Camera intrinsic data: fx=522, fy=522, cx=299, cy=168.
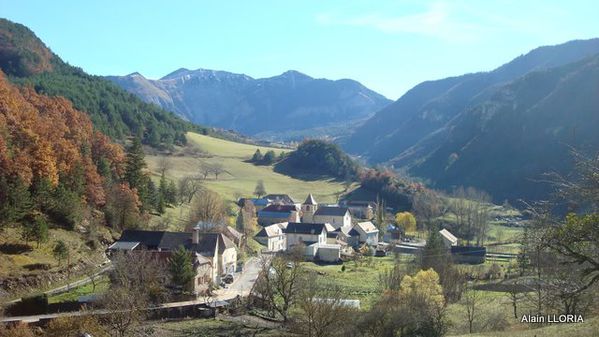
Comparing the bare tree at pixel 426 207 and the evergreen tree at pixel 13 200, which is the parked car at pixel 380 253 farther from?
the evergreen tree at pixel 13 200

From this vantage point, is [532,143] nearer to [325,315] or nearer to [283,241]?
[283,241]

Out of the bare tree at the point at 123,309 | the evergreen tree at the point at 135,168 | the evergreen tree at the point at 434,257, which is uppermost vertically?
the evergreen tree at the point at 135,168

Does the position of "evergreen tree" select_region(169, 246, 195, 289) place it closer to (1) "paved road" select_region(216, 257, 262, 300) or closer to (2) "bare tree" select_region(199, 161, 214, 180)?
(1) "paved road" select_region(216, 257, 262, 300)

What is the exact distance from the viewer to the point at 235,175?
140 metres

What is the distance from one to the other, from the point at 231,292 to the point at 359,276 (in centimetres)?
1897

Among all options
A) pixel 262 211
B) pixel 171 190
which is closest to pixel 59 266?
pixel 171 190

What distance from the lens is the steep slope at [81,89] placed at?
128m

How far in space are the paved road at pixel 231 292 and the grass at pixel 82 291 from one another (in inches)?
139

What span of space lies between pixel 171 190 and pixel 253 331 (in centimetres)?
4971

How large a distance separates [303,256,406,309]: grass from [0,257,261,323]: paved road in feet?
22.6

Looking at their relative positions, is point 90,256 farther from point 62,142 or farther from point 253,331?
point 253,331

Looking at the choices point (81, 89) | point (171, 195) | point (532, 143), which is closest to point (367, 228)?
point (171, 195)

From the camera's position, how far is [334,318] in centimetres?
3353

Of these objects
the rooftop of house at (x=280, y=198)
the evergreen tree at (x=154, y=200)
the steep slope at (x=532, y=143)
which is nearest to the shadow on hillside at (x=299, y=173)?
the rooftop of house at (x=280, y=198)
